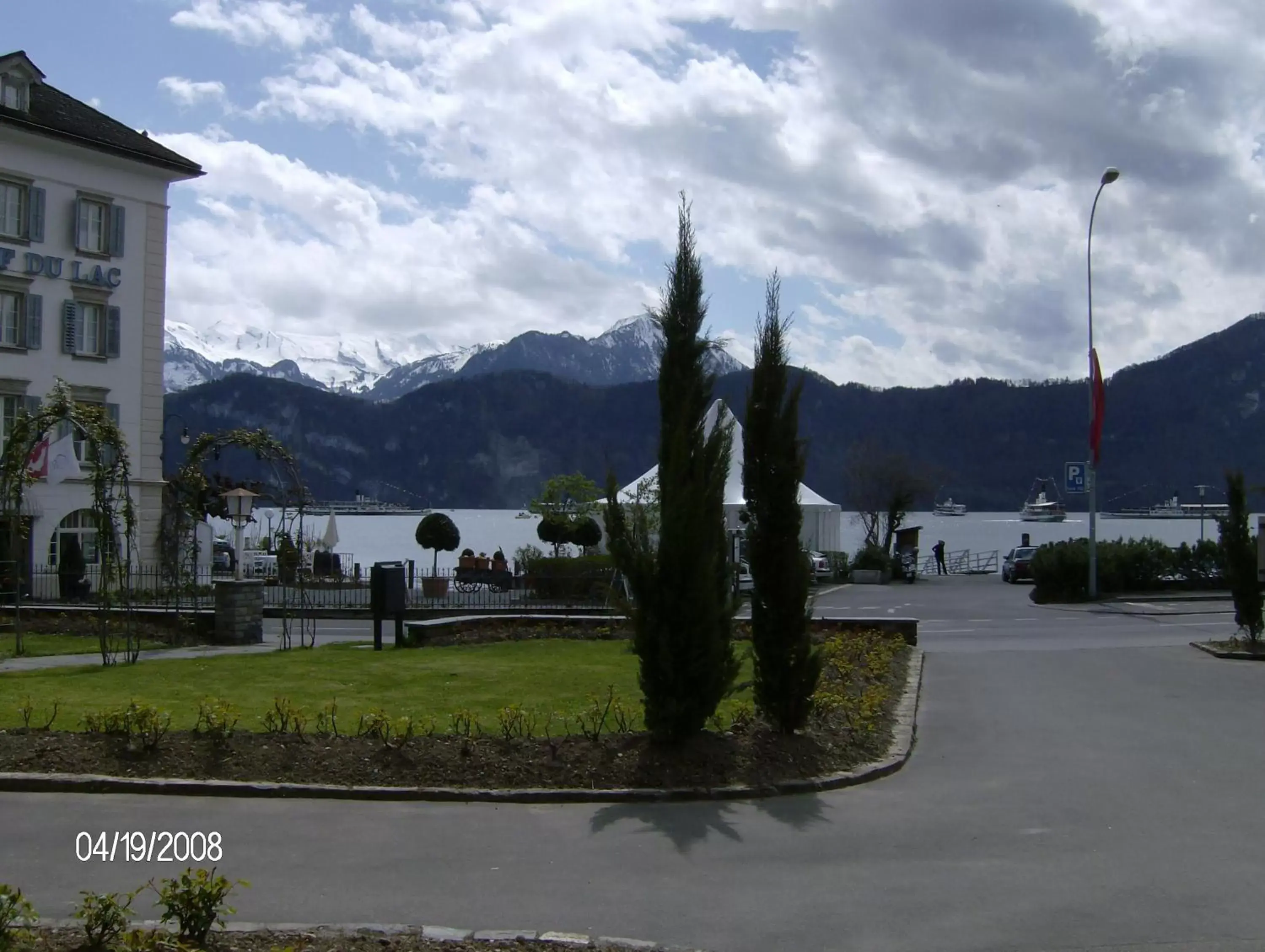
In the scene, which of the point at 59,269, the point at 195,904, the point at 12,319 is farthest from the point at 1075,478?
the point at 195,904

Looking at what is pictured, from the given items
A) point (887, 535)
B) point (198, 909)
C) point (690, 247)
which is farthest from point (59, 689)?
point (887, 535)

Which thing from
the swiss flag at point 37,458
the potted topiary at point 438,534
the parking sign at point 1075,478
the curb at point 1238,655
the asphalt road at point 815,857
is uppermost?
the parking sign at point 1075,478

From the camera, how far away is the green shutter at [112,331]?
41500 mm

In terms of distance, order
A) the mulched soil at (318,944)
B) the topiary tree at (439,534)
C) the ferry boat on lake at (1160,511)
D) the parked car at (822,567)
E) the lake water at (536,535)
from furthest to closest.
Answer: the ferry boat on lake at (1160,511) → the lake water at (536,535) → the topiary tree at (439,534) → the parked car at (822,567) → the mulched soil at (318,944)

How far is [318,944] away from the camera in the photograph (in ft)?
18.9

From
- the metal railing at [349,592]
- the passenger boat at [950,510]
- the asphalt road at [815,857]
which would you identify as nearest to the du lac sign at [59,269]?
the metal railing at [349,592]

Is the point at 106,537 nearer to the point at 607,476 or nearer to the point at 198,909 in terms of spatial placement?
the point at 607,476

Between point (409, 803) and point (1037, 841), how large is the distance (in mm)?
4255

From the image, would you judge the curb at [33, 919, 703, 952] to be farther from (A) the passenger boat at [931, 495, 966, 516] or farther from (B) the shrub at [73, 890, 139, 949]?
(A) the passenger boat at [931, 495, 966, 516]

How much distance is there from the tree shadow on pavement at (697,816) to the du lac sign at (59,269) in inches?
1426

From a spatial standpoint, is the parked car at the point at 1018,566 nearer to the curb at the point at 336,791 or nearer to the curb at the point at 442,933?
the curb at the point at 336,791

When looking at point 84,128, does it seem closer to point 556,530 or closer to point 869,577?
point 556,530

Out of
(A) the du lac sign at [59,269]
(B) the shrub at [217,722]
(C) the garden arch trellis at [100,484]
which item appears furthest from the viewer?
(A) the du lac sign at [59,269]

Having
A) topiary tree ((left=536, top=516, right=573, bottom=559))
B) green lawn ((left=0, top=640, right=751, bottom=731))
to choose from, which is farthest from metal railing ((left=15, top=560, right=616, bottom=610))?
green lawn ((left=0, top=640, right=751, bottom=731))
